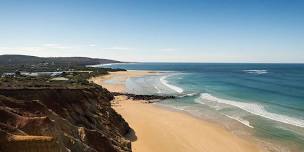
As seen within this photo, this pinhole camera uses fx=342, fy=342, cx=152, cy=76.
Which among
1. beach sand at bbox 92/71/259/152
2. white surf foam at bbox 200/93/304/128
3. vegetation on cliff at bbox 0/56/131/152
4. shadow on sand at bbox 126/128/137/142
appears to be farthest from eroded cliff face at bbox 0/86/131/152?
white surf foam at bbox 200/93/304/128

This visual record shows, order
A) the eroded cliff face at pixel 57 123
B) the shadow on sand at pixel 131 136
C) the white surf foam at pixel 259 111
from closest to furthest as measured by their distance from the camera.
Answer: the eroded cliff face at pixel 57 123 < the shadow on sand at pixel 131 136 < the white surf foam at pixel 259 111

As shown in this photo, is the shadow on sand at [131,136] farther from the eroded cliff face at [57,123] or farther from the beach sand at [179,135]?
the eroded cliff face at [57,123]

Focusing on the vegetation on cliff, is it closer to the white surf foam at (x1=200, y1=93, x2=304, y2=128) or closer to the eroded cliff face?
the eroded cliff face

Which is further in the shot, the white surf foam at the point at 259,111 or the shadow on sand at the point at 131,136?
the white surf foam at the point at 259,111

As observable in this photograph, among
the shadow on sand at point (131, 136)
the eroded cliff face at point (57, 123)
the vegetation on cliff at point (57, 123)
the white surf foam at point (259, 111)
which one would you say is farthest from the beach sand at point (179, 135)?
the white surf foam at point (259, 111)

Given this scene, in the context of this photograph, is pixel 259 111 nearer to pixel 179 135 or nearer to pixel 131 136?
pixel 179 135

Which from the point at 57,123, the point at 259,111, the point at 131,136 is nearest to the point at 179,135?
the point at 131,136
